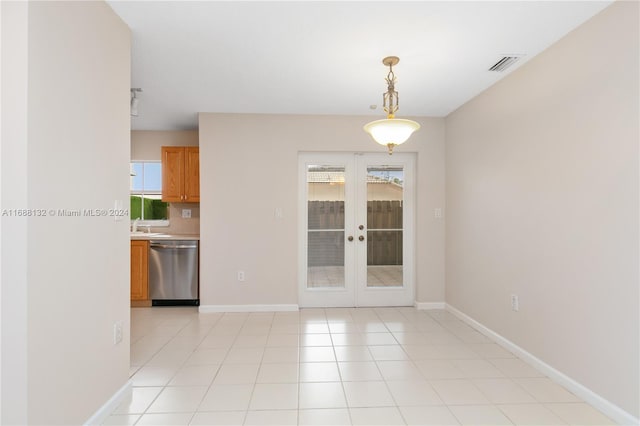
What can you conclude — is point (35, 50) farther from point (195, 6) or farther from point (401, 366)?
point (401, 366)

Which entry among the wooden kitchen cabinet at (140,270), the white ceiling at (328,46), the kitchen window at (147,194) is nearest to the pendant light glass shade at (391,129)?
the white ceiling at (328,46)

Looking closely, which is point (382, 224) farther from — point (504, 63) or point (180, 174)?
point (180, 174)

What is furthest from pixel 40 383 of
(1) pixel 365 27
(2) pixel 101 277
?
(1) pixel 365 27

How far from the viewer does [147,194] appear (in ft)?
17.2

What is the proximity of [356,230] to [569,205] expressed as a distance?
8.25 ft

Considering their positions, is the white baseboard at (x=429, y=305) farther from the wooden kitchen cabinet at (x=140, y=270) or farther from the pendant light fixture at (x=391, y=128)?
the wooden kitchen cabinet at (x=140, y=270)

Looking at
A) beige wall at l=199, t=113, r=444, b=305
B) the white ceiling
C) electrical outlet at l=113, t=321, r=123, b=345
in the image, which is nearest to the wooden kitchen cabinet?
beige wall at l=199, t=113, r=444, b=305

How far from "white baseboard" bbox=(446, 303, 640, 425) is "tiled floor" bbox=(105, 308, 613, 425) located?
5 centimetres

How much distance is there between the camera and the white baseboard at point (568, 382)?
1963mm

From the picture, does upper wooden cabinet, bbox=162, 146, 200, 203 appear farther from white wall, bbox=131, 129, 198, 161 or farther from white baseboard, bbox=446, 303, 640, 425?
white baseboard, bbox=446, 303, 640, 425

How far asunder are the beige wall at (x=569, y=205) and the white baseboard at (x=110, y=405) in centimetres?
306

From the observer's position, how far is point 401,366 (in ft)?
8.89

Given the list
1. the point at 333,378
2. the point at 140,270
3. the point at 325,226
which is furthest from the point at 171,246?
the point at 333,378

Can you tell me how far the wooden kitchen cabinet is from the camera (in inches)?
174
